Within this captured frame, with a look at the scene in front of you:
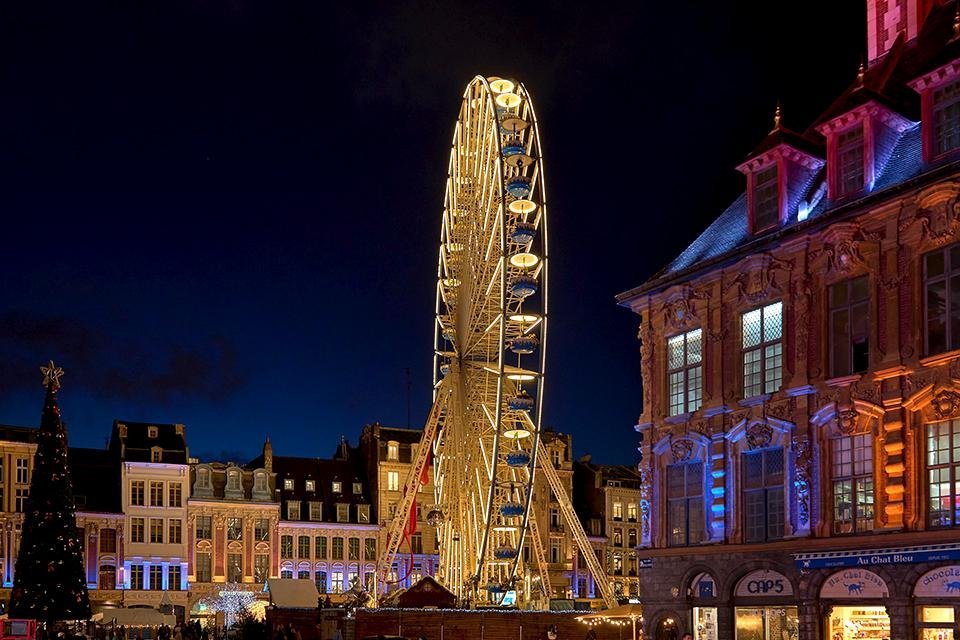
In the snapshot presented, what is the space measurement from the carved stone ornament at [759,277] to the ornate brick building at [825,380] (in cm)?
5

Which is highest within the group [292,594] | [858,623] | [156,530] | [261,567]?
[858,623]

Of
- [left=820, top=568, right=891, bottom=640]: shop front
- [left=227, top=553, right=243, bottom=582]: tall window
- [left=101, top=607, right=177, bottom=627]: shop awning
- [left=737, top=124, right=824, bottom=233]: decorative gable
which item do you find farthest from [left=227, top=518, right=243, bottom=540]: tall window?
[left=820, top=568, right=891, bottom=640]: shop front

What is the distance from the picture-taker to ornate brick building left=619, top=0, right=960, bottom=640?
2756 cm

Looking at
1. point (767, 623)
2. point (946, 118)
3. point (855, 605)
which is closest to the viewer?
point (946, 118)

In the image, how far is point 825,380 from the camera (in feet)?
98.9

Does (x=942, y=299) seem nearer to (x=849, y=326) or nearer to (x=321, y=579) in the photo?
(x=849, y=326)

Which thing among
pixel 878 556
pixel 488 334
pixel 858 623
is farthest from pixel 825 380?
pixel 488 334

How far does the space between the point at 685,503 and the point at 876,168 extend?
1027cm

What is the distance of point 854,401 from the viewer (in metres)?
29.3

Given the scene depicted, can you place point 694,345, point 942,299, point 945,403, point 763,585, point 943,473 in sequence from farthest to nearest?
point 694,345
point 763,585
point 942,299
point 943,473
point 945,403

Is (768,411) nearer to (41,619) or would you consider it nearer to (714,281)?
(714,281)

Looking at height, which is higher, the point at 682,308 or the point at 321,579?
the point at 682,308

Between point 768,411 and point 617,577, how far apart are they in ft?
205

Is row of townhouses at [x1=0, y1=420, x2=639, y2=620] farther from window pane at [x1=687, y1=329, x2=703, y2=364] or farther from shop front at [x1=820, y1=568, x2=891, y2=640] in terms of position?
shop front at [x1=820, y1=568, x2=891, y2=640]
